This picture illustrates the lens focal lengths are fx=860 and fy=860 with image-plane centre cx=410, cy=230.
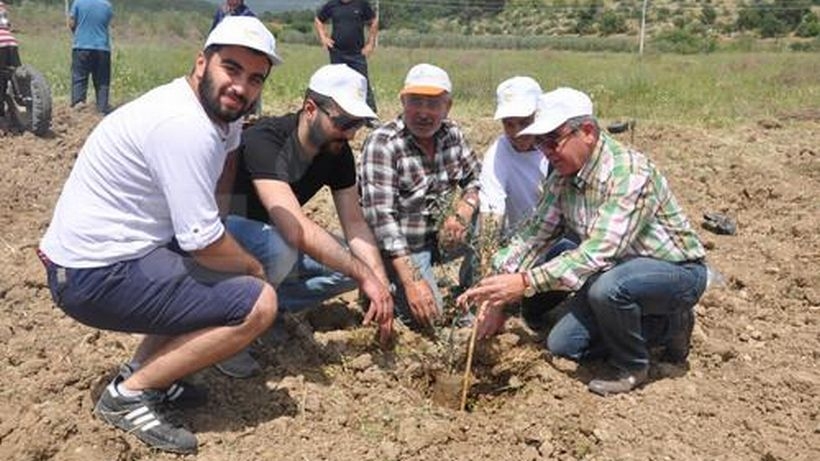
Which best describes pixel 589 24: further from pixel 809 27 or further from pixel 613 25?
pixel 809 27

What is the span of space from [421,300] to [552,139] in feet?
3.03

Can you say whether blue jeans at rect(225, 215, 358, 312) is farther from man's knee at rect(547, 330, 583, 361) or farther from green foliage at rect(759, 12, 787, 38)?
green foliage at rect(759, 12, 787, 38)

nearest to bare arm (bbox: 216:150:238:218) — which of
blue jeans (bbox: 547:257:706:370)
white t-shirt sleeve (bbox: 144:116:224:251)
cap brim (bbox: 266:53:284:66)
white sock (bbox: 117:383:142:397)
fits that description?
cap brim (bbox: 266:53:284:66)

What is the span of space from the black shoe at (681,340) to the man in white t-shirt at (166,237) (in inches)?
68.7

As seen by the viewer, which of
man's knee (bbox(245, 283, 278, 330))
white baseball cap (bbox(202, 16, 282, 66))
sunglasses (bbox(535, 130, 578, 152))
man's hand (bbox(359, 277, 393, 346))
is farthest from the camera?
man's hand (bbox(359, 277, 393, 346))

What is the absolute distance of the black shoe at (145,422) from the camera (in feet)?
9.27

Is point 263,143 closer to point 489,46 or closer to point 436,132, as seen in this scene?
point 436,132

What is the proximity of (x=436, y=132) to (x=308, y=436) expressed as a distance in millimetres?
1594

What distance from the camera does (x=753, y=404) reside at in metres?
3.42

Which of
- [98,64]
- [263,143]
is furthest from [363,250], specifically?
[98,64]

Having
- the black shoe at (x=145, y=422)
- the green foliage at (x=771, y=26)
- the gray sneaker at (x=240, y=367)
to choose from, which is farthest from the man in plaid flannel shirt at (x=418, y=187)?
the green foliage at (x=771, y=26)

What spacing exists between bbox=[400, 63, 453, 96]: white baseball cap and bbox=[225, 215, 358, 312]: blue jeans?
87 cm

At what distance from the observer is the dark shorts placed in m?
2.69

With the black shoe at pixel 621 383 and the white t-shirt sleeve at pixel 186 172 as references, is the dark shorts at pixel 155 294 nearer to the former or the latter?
the white t-shirt sleeve at pixel 186 172
